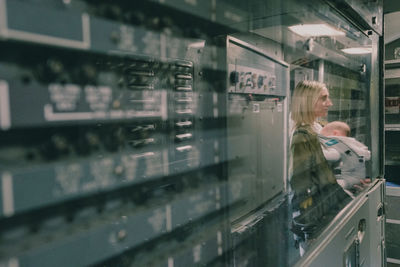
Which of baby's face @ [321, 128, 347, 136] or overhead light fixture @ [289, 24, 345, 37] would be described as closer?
overhead light fixture @ [289, 24, 345, 37]

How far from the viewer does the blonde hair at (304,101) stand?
1.68m

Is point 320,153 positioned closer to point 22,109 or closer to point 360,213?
point 360,213

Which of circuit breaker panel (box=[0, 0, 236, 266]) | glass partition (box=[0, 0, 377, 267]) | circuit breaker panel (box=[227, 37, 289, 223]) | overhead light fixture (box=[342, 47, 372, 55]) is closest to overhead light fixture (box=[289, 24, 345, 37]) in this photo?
glass partition (box=[0, 0, 377, 267])

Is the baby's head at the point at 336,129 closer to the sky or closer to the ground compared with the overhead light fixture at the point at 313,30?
closer to the ground

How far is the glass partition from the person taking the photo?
0.56 metres

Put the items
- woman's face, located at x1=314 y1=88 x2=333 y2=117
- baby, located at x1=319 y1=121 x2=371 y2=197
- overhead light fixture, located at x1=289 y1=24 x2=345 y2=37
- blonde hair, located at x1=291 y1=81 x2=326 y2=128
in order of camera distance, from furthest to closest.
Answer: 1. baby, located at x1=319 y1=121 x2=371 y2=197
2. woman's face, located at x1=314 y1=88 x2=333 y2=117
3. blonde hair, located at x1=291 y1=81 x2=326 y2=128
4. overhead light fixture, located at x1=289 y1=24 x2=345 y2=37

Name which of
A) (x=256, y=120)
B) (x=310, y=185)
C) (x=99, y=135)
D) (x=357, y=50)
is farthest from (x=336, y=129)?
(x=99, y=135)

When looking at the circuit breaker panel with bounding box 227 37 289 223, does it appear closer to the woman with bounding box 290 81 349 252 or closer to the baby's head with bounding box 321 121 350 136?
the woman with bounding box 290 81 349 252

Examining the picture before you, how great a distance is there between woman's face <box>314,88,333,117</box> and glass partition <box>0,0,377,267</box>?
304 mm

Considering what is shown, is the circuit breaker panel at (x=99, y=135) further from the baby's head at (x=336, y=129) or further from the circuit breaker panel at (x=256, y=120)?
the baby's head at (x=336, y=129)

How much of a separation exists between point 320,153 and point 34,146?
1.73 m

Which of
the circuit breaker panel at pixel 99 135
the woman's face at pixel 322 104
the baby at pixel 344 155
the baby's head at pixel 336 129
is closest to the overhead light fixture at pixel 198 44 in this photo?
the circuit breaker panel at pixel 99 135

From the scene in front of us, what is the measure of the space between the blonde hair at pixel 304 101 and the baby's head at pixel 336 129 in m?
0.42

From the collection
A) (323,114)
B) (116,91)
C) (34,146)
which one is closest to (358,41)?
(323,114)
